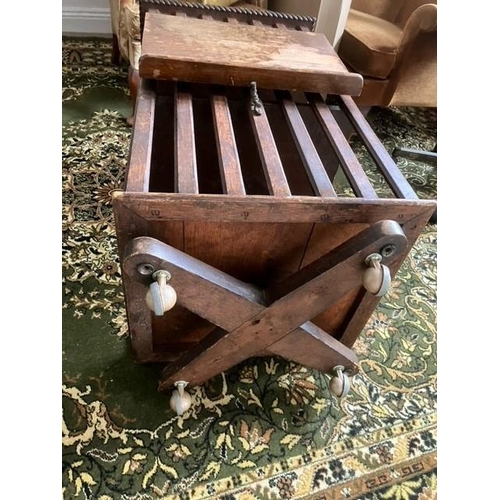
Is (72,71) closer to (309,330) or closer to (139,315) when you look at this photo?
(139,315)

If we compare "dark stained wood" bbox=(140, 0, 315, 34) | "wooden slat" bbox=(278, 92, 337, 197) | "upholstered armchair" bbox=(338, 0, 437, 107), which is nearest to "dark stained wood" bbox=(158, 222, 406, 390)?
"wooden slat" bbox=(278, 92, 337, 197)

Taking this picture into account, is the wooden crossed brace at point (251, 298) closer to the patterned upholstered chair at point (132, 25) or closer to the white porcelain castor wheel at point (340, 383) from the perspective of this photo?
the white porcelain castor wheel at point (340, 383)

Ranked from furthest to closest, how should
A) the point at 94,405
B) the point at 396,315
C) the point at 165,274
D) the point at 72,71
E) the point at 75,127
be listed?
1. the point at 72,71
2. the point at 75,127
3. the point at 396,315
4. the point at 94,405
5. the point at 165,274

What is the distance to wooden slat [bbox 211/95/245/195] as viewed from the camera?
677 millimetres

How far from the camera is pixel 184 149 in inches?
28.8

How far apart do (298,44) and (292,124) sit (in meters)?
0.30

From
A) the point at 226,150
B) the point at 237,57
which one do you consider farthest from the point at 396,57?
the point at 226,150

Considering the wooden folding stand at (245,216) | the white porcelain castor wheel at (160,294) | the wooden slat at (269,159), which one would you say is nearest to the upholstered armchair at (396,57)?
the wooden folding stand at (245,216)

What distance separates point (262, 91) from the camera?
3.22ft

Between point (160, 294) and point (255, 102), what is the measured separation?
469 mm

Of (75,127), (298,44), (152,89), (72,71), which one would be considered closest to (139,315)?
(152,89)

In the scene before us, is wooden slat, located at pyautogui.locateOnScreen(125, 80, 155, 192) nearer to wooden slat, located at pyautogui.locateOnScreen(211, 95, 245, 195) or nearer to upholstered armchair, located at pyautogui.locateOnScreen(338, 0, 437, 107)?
wooden slat, located at pyautogui.locateOnScreen(211, 95, 245, 195)

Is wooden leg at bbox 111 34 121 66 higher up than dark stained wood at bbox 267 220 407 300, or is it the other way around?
dark stained wood at bbox 267 220 407 300

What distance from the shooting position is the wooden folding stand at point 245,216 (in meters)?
0.66
